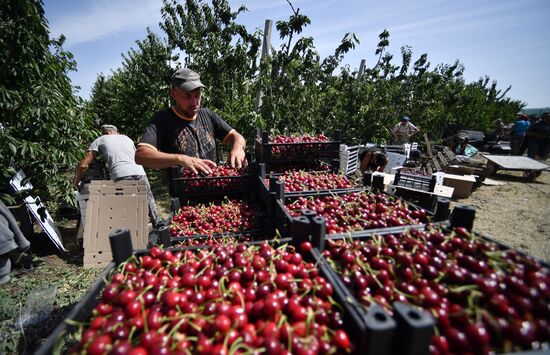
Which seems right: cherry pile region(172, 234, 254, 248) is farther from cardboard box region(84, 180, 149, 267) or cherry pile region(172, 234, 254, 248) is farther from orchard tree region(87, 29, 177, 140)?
orchard tree region(87, 29, 177, 140)

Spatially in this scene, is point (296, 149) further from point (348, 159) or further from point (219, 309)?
point (348, 159)

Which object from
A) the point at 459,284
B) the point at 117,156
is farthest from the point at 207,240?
the point at 117,156

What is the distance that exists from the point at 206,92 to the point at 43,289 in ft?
18.3

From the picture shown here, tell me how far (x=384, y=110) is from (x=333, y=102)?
2477 mm

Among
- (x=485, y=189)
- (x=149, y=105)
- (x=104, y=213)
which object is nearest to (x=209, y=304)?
(x=104, y=213)

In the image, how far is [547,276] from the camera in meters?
1.01

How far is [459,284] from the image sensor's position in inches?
43.1

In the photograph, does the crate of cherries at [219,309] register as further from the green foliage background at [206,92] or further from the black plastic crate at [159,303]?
the green foliage background at [206,92]

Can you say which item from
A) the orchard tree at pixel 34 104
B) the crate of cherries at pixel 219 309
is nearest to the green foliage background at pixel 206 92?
the orchard tree at pixel 34 104

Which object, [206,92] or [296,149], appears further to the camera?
[206,92]

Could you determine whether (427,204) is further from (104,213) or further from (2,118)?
(2,118)

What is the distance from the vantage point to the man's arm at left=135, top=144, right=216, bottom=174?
2.60m

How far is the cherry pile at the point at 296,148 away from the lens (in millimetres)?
3559

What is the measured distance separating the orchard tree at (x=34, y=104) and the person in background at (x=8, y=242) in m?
0.28
